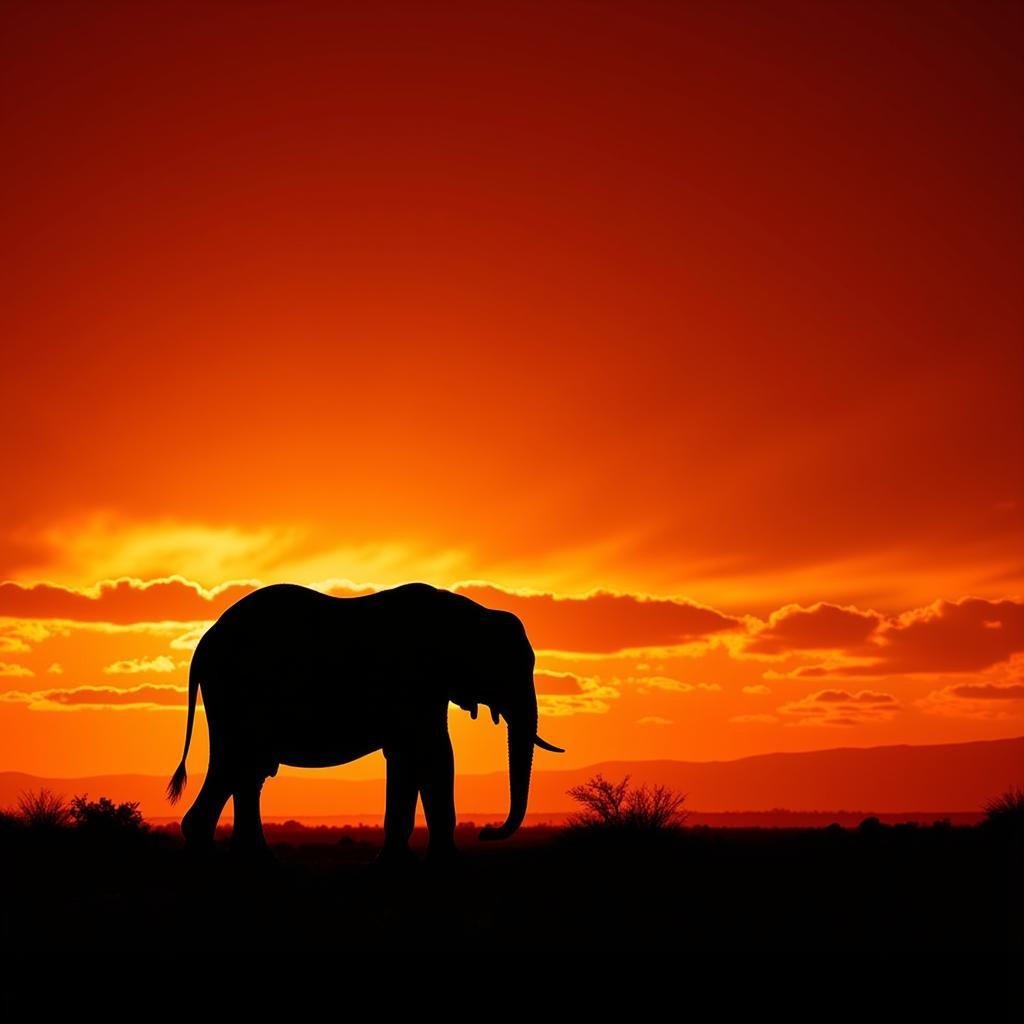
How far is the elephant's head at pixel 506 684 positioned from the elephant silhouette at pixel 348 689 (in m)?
0.02

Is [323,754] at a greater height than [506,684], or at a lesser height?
lesser

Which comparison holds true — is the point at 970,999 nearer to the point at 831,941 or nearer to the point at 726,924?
the point at 831,941

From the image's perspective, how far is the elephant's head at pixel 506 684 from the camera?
2212cm

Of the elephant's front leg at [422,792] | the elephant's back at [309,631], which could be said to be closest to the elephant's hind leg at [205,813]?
the elephant's back at [309,631]

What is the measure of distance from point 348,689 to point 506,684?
2716mm

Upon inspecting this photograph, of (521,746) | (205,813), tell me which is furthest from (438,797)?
(205,813)

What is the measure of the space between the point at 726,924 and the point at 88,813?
15.8m

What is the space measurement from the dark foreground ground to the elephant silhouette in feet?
3.95

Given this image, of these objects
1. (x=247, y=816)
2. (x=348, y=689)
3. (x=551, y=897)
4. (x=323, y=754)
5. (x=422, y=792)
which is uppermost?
(x=348, y=689)

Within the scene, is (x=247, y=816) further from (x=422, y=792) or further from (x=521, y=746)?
(x=521, y=746)

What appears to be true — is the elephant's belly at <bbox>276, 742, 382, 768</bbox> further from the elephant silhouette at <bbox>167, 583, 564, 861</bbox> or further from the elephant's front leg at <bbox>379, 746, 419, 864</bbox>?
the elephant's front leg at <bbox>379, 746, 419, 864</bbox>

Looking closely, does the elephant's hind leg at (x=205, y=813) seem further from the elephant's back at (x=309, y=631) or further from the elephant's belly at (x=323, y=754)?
the elephant's back at (x=309, y=631)

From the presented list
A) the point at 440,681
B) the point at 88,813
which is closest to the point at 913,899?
the point at 440,681

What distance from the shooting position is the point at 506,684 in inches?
880
